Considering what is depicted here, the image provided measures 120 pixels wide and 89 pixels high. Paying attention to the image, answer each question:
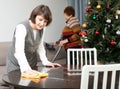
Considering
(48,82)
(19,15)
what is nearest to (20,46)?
(48,82)

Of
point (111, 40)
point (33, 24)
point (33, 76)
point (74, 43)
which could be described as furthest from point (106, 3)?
point (33, 76)

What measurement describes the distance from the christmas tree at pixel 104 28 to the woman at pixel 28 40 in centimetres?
160

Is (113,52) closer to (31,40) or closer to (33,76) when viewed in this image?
(31,40)

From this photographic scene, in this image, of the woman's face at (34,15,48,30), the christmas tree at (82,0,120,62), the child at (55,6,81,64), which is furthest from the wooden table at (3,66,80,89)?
the child at (55,6,81,64)

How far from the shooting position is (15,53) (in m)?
2.57

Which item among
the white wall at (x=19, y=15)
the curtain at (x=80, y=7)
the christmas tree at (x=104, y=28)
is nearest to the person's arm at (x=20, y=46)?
the christmas tree at (x=104, y=28)

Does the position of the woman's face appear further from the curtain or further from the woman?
the curtain

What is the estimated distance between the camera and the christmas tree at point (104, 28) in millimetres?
4176

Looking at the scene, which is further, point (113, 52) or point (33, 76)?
point (113, 52)

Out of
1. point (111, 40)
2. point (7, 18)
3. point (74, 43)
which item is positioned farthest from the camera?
point (7, 18)

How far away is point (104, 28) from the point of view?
4234 mm

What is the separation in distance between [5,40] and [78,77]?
3174 millimetres

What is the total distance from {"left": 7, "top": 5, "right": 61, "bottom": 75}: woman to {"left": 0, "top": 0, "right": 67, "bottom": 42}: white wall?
2.51 meters

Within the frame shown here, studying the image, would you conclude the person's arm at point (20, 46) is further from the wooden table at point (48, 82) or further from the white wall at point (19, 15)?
the white wall at point (19, 15)
